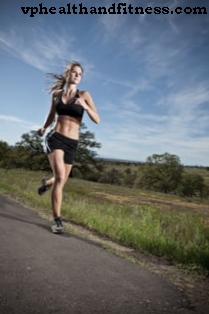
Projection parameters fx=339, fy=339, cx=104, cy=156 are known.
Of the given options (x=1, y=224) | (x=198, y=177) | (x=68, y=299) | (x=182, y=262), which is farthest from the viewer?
(x=198, y=177)

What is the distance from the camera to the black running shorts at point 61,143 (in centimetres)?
425

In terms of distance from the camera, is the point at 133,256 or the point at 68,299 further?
the point at 133,256

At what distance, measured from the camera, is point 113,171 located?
302 feet

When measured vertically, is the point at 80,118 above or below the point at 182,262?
above

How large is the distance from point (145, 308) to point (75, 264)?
1008 mm

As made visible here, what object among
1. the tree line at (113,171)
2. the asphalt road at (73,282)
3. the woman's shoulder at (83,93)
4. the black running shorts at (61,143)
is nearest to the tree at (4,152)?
the tree line at (113,171)

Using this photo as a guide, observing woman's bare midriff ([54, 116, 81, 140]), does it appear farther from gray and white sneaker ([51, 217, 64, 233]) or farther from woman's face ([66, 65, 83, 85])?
gray and white sneaker ([51, 217, 64, 233])

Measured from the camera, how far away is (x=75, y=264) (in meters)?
3.28

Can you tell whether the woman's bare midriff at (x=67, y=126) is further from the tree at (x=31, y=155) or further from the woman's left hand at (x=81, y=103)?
the tree at (x=31, y=155)

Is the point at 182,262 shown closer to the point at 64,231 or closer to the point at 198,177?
→ the point at 64,231

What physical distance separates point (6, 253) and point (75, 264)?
0.68 meters

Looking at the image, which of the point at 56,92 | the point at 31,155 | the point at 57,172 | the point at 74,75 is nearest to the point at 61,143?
the point at 57,172

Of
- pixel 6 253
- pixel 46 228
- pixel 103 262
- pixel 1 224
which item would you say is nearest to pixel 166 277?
pixel 103 262

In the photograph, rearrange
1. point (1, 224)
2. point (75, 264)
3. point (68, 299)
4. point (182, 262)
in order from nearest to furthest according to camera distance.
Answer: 1. point (68, 299)
2. point (75, 264)
3. point (182, 262)
4. point (1, 224)
